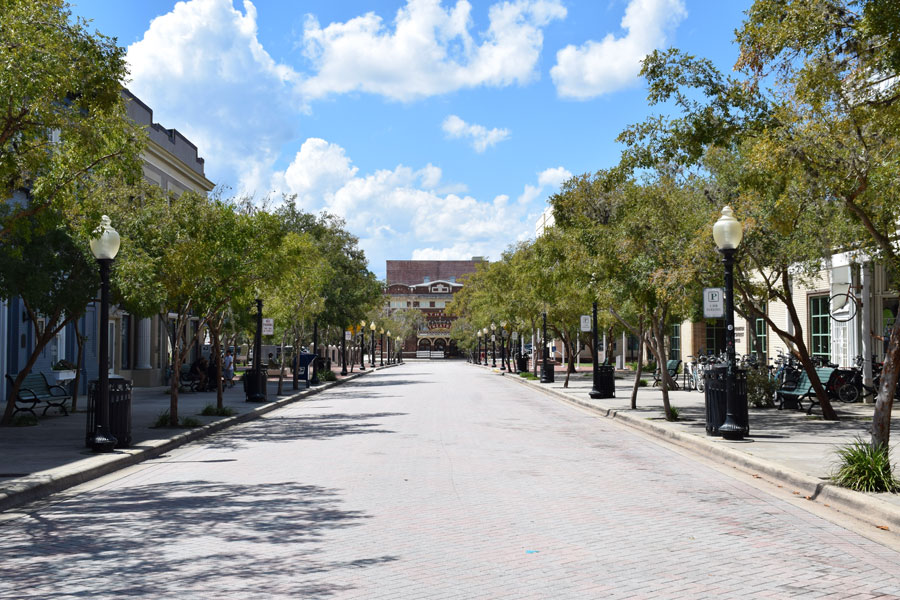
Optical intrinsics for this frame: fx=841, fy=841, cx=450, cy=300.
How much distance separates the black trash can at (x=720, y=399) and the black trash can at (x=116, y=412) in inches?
371

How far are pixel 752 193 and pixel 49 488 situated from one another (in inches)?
538

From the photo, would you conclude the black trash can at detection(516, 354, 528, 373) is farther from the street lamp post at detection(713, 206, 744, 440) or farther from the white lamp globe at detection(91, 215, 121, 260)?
the white lamp globe at detection(91, 215, 121, 260)

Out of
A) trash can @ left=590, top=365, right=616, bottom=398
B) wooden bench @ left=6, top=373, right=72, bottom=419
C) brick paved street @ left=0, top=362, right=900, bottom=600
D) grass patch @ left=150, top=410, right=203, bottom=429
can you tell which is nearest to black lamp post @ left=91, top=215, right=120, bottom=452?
brick paved street @ left=0, top=362, right=900, bottom=600

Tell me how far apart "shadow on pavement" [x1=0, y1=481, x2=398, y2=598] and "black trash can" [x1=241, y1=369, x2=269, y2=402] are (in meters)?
15.0

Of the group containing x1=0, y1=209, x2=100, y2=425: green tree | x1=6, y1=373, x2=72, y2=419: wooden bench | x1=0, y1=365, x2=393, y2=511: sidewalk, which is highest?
x1=0, y1=209, x2=100, y2=425: green tree

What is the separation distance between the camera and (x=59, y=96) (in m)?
11.5

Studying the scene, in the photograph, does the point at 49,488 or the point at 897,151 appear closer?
the point at 49,488

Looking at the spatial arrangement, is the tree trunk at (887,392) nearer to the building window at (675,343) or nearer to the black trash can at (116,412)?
the black trash can at (116,412)

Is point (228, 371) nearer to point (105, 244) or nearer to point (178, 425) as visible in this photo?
point (178, 425)

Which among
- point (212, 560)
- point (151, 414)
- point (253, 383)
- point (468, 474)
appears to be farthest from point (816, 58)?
point (253, 383)

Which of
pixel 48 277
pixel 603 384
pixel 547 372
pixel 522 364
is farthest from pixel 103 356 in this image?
pixel 522 364

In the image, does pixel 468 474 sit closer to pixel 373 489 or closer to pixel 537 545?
pixel 373 489

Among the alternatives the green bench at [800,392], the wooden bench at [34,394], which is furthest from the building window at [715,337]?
the wooden bench at [34,394]

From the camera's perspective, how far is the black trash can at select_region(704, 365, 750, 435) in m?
14.0
